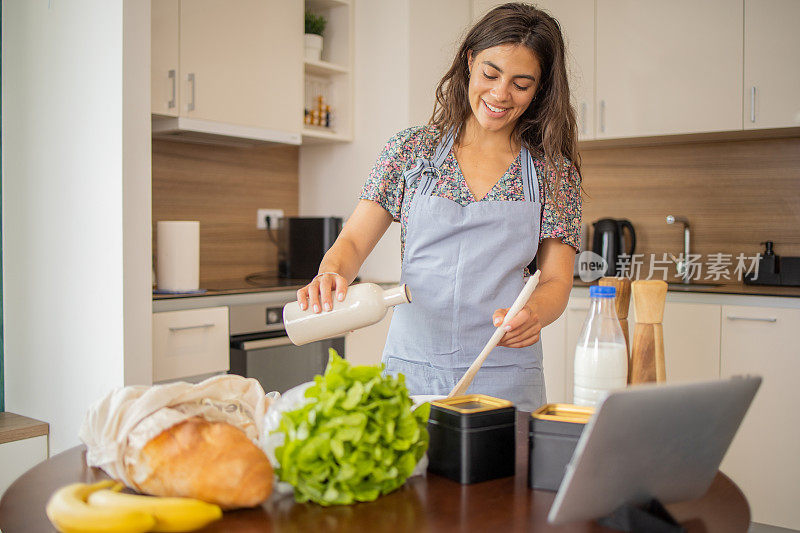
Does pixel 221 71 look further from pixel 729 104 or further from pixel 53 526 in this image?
pixel 53 526

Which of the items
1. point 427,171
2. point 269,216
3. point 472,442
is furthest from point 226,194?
point 472,442

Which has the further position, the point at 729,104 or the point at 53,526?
the point at 729,104

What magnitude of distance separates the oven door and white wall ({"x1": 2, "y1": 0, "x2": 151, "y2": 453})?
17.6 inches

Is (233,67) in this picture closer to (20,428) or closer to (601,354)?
(20,428)

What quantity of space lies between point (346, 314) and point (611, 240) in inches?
101

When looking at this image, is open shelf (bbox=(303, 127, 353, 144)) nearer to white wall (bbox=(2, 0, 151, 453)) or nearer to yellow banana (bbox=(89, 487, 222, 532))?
white wall (bbox=(2, 0, 151, 453))

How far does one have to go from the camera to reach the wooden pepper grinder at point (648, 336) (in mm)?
1316

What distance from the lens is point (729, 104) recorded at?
10.5 feet

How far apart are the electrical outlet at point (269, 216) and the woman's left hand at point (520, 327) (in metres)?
2.56

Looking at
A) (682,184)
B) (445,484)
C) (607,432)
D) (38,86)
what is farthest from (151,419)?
(682,184)

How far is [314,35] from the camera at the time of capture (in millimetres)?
3479

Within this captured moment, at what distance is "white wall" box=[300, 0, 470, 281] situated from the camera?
3492 mm

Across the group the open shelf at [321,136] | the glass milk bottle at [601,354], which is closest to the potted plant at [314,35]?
the open shelf at [321,136]

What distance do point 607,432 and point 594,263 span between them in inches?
118
